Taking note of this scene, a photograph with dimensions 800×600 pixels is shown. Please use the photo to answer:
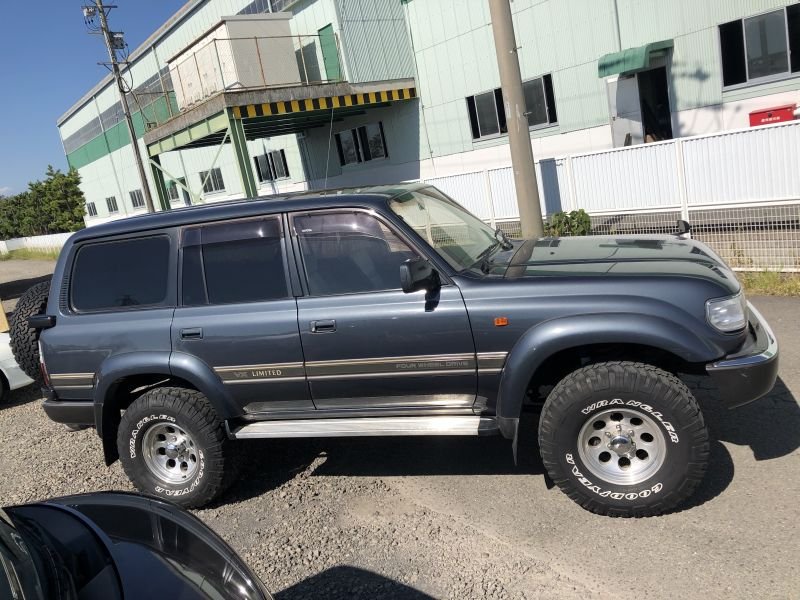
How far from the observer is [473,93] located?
17.6 metres

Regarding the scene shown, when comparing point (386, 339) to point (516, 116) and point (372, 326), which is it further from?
point (516, 116)

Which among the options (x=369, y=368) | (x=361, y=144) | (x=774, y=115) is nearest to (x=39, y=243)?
(x=361, y=144)

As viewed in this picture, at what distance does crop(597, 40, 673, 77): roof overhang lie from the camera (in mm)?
12695

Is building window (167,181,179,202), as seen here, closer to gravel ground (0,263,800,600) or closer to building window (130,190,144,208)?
building window (130,190,144,208)

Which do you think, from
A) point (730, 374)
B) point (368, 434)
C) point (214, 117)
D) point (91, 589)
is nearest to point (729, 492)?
point (730, 374)

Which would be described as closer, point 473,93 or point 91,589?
point 91,589

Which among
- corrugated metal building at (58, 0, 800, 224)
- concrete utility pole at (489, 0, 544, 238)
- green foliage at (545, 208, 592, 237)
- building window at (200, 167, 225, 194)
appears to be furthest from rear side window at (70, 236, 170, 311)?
building window at (200, 167, 225, 194)

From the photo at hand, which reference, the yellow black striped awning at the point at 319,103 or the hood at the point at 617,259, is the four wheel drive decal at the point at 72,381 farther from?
the yellow black striped awning at the point at 319,103

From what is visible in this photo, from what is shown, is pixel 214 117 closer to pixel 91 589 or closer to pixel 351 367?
pixel 351 367

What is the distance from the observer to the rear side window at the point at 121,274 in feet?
13.7

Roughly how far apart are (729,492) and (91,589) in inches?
127

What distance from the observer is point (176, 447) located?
4160 millimetres

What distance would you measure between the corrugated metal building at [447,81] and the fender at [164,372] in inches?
457

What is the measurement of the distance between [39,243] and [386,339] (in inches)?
1793
